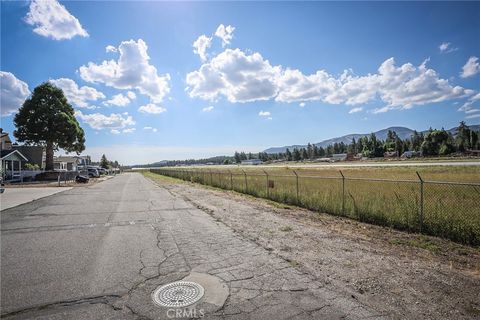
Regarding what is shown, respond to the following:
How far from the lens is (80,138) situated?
4725 centimetres

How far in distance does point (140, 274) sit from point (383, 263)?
14.8 feet

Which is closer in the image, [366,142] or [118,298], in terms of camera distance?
[118,298]

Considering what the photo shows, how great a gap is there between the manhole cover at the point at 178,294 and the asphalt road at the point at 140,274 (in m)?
0.13

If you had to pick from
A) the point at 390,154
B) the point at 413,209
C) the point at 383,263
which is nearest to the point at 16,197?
the point at 383,263

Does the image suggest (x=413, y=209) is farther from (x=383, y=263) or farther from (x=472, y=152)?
(x=472, y=152)

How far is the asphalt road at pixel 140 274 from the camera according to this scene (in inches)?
148

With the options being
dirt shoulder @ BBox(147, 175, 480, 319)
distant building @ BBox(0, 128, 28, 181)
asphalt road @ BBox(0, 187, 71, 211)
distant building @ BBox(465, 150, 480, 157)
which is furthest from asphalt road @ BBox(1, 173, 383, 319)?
distant building @ BBox(465, 150, 480, 157)

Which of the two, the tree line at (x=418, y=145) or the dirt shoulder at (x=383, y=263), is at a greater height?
the tree line at (x=418, y=145)

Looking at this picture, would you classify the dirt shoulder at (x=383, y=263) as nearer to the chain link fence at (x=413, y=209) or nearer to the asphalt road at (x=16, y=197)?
the chain link fence at (x=413, y=209)

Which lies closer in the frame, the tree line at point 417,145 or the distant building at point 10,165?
the distant building at point 10,165

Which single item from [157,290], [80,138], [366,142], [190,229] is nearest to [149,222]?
[190,229]

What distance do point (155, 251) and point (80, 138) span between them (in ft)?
157

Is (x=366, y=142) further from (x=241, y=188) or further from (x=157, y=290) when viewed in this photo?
(x=157, y=290)

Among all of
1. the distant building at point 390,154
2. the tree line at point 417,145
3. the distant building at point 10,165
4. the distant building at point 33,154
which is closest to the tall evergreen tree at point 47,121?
the distant building at point 10,165
